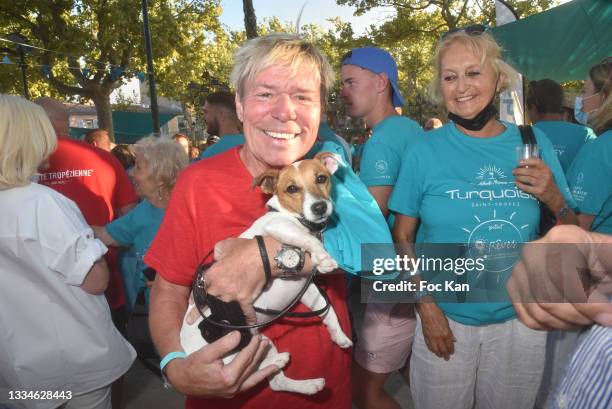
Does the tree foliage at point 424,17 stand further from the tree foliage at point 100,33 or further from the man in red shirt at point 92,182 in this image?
the man in red shirt at point 92,182

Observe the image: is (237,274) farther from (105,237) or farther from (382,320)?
(105,237)

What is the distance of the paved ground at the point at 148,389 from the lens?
4457 millimetres

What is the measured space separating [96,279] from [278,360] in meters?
1.24

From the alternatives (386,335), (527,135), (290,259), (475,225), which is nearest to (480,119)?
(527,135)

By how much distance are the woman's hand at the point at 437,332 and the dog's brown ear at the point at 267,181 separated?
1.18 metres

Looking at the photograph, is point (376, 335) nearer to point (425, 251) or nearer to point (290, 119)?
point (425, 251)

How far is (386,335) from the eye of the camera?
118 inches

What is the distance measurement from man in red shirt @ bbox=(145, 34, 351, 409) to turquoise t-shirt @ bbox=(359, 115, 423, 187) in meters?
1.16

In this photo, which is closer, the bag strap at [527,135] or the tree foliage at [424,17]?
the bag strap at [527,135]

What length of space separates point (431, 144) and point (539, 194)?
2.14ft

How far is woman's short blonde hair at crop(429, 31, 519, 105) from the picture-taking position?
2543mm

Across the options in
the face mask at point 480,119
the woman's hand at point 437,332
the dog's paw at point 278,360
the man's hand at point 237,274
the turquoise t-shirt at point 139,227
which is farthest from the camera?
the turquoise t-shirt at point 139,227

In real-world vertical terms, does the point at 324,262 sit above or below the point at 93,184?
below

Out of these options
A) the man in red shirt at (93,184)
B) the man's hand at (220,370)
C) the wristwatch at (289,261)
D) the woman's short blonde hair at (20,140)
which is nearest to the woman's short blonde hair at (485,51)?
the wristwatch at (289,261)
